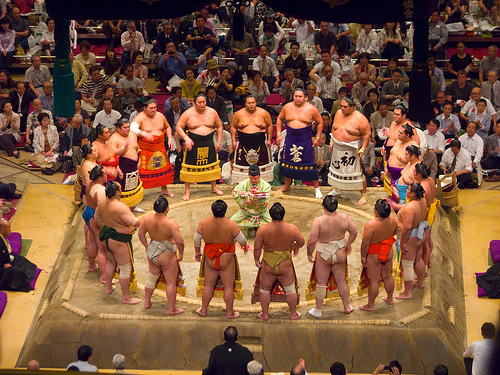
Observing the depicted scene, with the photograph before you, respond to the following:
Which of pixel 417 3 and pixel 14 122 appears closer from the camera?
pixel 417 3

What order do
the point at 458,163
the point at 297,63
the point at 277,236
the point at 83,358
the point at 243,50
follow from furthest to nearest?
1. the point at 243,50
2. the point at 297,63
3. the point at 458,163
4. the point at 277,236
5. the point at 83,358

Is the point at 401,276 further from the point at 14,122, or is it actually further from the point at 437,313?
the point at 14,122

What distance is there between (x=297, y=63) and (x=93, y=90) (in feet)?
7.82

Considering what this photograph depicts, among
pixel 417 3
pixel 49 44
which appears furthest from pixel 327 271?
pixel 49 44

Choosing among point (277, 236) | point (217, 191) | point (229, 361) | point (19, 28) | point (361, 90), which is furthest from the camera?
point (19, 28)

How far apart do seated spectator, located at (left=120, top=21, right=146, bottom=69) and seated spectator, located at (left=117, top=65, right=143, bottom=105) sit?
2.61 ft

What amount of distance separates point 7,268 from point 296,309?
7.29 feet

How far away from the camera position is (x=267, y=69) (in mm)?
8578

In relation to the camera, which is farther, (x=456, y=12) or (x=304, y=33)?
(x=456, y=12)

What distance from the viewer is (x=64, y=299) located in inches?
198

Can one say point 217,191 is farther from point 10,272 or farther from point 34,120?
point 34,120

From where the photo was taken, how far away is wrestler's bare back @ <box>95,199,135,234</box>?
4684 mm

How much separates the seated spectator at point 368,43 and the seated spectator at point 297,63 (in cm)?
74

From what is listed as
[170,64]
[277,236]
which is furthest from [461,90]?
[277,236]
